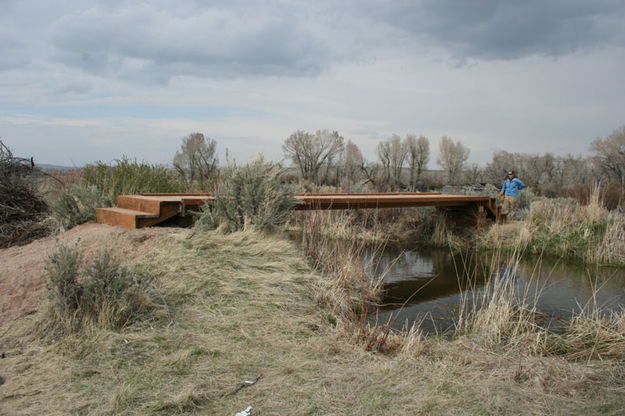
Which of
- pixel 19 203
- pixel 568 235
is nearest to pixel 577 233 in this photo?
pixel 568 235

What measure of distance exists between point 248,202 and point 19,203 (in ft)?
12.0

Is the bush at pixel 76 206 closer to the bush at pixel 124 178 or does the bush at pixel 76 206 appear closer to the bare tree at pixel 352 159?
the bush at pixel 124 178

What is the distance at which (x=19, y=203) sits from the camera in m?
6.81

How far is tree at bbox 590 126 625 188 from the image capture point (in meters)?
24.0

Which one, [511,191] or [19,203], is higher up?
[511,191]

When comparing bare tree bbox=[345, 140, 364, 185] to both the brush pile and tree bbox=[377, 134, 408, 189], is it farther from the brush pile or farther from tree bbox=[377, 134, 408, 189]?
the brush pile

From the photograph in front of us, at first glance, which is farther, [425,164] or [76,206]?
[425,164]

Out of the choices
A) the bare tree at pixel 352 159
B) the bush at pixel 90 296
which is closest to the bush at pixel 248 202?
the bush at pixel 90 296

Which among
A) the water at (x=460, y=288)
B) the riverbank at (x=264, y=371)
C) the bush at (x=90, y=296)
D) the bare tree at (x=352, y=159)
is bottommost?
the water at (x=460, y=288)

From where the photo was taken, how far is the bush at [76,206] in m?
6.35

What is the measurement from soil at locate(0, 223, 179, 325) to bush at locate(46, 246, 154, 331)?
0.18 metres

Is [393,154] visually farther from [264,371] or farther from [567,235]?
[264,371]

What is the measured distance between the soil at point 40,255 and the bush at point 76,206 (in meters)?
0.27

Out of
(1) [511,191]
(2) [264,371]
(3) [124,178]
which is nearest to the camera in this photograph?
(2) [264,371]
